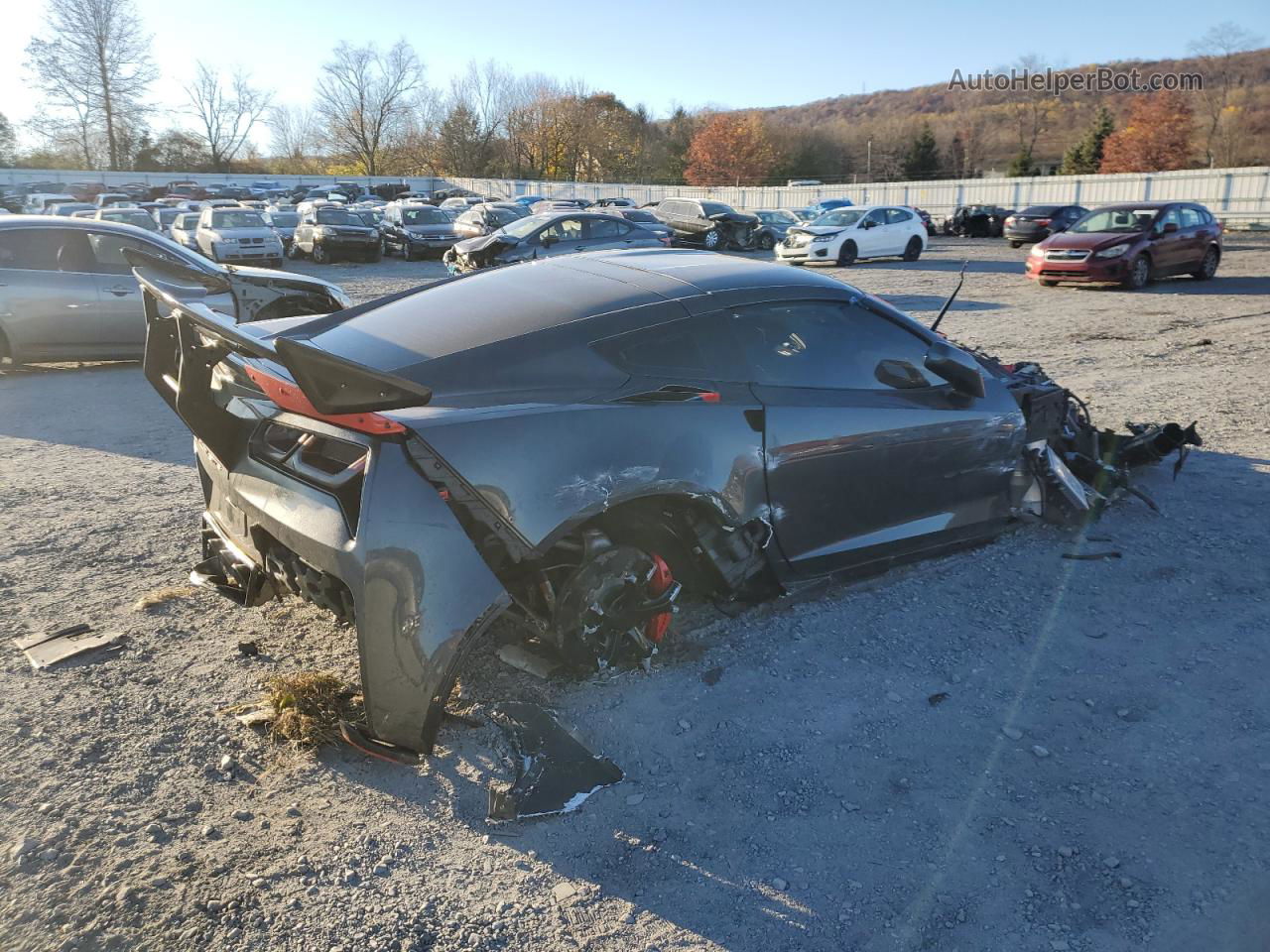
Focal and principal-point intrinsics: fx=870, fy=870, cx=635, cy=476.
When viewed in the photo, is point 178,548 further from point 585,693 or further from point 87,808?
point 585,693

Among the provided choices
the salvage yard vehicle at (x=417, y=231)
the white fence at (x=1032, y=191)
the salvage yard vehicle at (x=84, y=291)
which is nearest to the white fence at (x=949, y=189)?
the white fence at (x=1032, y=191)

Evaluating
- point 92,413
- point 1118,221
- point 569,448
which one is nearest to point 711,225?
point 1118,221

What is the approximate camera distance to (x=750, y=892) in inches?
97.1

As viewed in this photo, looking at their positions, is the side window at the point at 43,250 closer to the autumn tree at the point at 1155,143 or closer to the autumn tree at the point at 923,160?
the autumn tree at the point at 1155,143

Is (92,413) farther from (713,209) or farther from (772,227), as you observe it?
(772,227)

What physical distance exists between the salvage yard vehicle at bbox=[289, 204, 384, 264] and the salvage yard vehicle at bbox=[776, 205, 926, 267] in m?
11.6

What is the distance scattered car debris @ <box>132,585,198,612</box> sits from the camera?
401 centimetres

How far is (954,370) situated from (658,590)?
1898 millimetres

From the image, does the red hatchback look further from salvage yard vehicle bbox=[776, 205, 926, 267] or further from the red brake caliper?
the red brake caliper

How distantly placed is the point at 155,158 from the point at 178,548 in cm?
7825

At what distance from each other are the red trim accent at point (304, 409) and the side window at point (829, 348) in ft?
5.34

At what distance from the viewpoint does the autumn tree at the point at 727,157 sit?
71062mm

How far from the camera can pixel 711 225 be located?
90.0ft

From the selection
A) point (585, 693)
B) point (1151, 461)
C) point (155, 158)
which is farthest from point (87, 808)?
point (155, 158)
